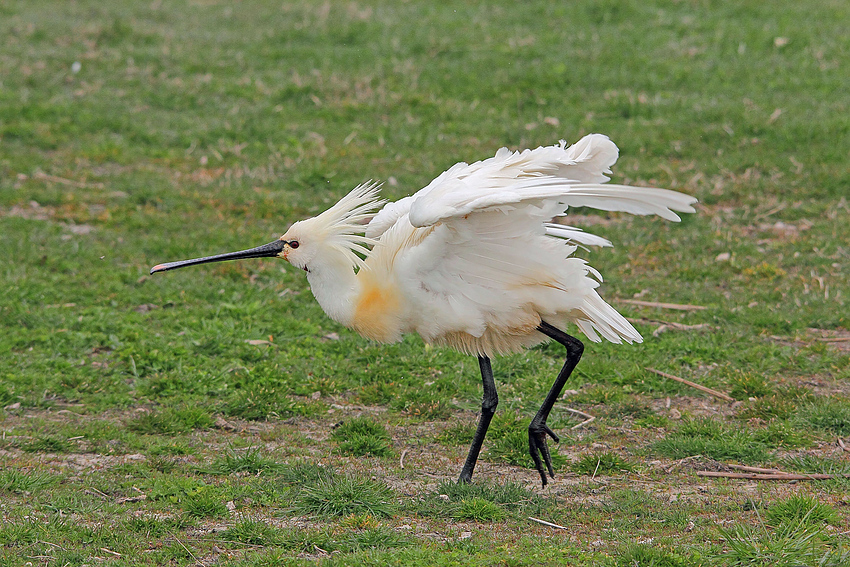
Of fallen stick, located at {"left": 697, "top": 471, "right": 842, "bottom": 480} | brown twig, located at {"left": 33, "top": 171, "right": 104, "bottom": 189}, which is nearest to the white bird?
fallen stick, located at {"left": 697, "top": 471, "right": 842, "bottom": 480}

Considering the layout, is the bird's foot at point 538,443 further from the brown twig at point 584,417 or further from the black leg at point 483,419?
the brown twig at point 584,417

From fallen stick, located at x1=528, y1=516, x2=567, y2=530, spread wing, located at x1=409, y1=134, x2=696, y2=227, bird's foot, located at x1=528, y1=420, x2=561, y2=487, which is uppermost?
spread wing, located at x1=409, y1=134, x2=696, y2=227

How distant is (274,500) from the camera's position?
18.2 ft

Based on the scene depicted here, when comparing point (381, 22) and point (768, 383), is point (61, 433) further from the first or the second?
point (381, 22)

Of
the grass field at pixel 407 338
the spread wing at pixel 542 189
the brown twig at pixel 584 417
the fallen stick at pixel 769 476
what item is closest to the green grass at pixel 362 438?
the grass field at pixel 407 338

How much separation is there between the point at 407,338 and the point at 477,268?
2.33 metres

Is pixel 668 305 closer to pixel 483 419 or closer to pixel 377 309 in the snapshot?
pixel 483 419

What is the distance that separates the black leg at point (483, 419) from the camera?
232 inches

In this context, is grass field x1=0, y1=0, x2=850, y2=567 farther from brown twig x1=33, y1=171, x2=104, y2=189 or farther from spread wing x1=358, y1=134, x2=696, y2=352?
spread wing x1=358, y1=134, x2=696, y2=352

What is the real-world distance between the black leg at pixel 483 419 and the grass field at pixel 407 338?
8.9 inches

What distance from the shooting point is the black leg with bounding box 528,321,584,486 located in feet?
19.4

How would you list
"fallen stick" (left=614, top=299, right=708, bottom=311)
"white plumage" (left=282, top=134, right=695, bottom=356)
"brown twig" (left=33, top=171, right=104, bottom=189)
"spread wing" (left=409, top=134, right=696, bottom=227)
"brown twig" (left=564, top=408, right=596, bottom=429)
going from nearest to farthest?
"spread wing" (left=409, top=134, right=696, bottom=227)
"white plumage" (left=282, top=134, right=695, bottom=356)
"brown twig" (left=564, top=408, right=596, bottom=429)
"fallen stick" (left=614, top=299, right=708, bottom=311)
"brown twig" (left=33, top=171, right=104, bottom=189)

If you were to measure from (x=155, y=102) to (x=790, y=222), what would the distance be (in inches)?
303

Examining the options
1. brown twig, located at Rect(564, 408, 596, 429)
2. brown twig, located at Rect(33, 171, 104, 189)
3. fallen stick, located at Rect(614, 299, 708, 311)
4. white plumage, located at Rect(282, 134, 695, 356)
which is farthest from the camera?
brown twig, located at Rect(33, 171, 104, 189)
